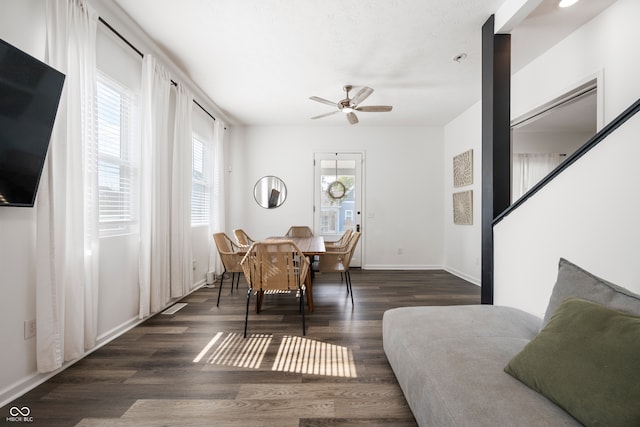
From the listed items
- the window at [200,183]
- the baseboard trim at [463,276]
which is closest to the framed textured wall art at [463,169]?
the baseboard trim at [463,276]

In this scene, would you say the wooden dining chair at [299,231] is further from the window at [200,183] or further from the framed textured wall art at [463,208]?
the framed textured wall art at [463,208]

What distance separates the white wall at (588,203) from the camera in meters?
1.40

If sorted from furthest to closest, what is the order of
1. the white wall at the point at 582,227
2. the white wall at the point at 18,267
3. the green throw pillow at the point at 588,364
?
the white wall at the point at 18,267, the white wall at the point at 582,227, the green throw pillow at the point at 588,364

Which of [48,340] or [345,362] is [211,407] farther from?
[48,340]

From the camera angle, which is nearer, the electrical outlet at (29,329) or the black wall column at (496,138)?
the electrical outlet at (29,329)

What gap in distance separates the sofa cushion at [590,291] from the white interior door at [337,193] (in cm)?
424

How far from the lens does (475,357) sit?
1.21 m

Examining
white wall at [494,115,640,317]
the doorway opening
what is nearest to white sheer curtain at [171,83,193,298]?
white wall at [494,115,640,317]

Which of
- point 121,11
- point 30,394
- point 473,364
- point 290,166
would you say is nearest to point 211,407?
point 30,394

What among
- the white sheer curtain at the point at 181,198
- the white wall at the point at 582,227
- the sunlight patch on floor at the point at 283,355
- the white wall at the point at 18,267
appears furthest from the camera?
the white sheer curtain at the point at 181,198

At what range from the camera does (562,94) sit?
2.71 m

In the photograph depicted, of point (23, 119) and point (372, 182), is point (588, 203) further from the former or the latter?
point (372, 182)

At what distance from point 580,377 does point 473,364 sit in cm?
36

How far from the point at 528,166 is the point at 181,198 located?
5.47 meters
